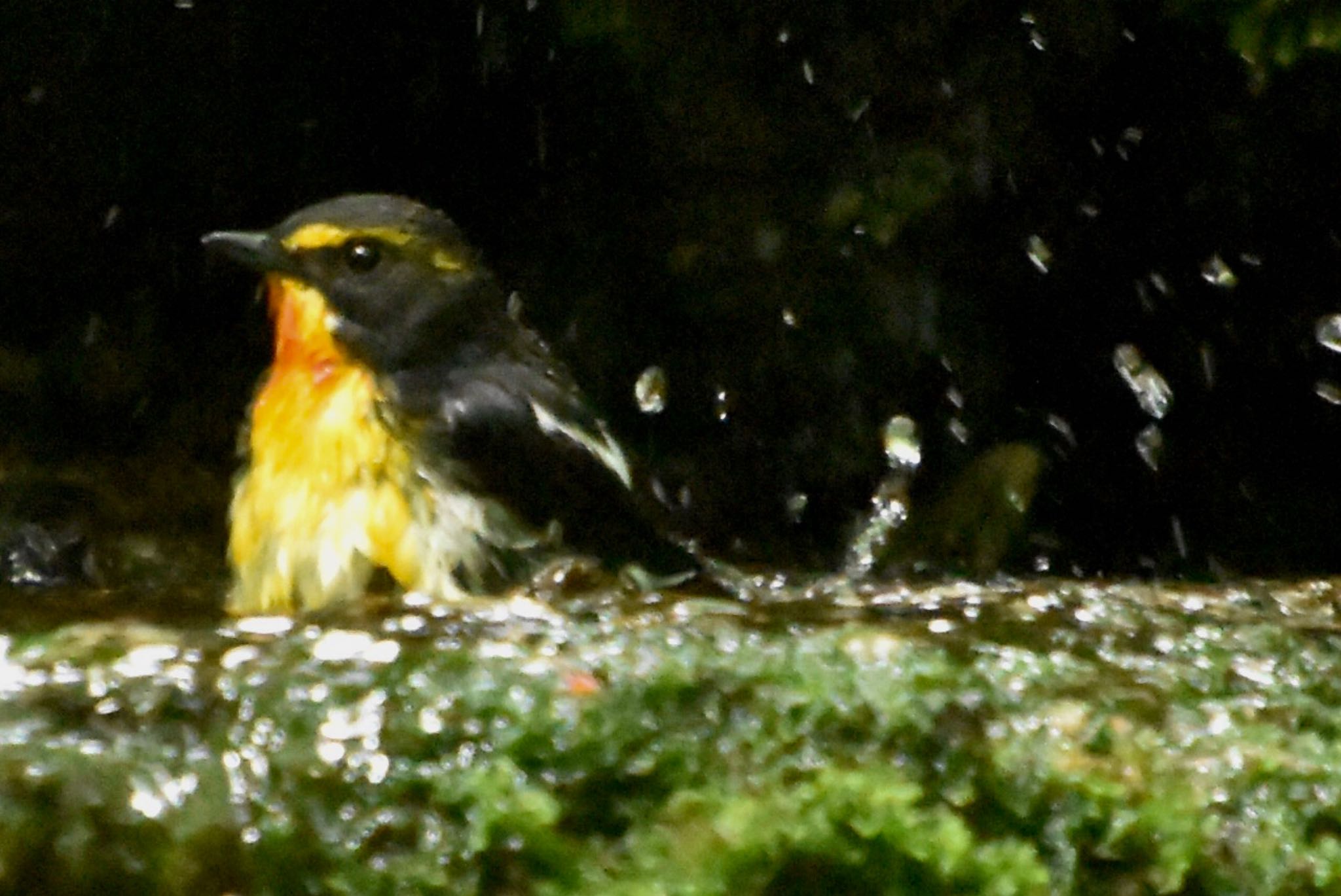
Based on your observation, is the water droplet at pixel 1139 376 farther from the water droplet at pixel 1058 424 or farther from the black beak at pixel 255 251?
the black beak at pixel 255 251

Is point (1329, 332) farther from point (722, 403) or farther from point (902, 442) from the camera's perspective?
point (722, 403)

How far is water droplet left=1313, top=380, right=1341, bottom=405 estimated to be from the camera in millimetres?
5629

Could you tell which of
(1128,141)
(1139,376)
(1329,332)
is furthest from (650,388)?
(1329,332)

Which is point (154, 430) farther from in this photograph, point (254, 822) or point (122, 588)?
point (254, 822)

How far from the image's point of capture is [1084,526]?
5715 millimetres

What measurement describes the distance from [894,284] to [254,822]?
3682 millimetres

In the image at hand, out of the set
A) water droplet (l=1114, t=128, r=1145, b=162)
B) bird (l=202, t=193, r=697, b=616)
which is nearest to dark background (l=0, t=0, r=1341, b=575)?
water droplet (l=1114, t=128, r=1145, b=162)

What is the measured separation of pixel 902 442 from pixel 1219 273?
1035mm

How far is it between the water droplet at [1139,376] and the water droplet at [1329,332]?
440 millimetres

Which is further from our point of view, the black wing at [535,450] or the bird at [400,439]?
the black wing at [535,450]

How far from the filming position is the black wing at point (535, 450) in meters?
3.59

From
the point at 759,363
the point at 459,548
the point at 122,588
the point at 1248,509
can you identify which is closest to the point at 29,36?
the point at 122,588

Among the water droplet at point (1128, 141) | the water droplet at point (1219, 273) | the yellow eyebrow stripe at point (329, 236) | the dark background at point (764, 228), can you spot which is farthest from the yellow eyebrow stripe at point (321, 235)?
the water droplet at point (1219, 273)

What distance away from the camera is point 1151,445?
5.71m
